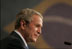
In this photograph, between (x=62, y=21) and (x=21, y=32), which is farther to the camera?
(x=62, y=21)

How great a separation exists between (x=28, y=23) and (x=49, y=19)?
3.54 ft

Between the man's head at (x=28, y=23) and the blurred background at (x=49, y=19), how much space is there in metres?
0.90

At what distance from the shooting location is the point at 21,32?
1134 mm

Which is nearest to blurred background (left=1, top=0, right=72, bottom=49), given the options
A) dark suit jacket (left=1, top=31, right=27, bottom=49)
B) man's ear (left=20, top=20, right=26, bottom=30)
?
man's ear (left=20, top=20, right=26, bottom=30)

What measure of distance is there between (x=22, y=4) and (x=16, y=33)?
43.0 inches

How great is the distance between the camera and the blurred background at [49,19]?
205cm

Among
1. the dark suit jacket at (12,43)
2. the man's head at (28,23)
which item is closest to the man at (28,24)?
the man's head at (28,23)

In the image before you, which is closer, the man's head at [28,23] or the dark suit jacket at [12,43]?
the dark suit jacket at [12,43]

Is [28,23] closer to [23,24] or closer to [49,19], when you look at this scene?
[23,24]

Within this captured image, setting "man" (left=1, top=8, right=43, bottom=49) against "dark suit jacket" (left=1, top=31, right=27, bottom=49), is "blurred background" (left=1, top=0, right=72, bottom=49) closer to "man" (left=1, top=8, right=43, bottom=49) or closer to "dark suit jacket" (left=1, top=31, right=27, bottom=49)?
"man" (left=1, top=8, right=43, bottom=49)

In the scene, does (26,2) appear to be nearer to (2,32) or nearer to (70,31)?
(2,32)

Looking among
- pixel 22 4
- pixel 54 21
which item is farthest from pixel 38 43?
pixel 22 4

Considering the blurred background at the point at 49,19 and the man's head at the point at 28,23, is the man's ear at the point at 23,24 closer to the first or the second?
the man's head at the point at 28,23

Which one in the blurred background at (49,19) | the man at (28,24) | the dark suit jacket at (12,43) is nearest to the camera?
the dark suit jacket at (12,43)
